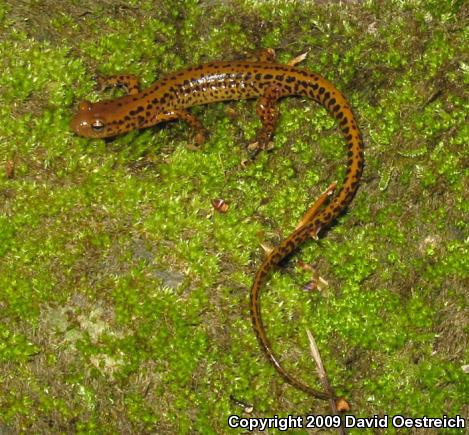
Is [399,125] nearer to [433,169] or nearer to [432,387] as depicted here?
[433,169]

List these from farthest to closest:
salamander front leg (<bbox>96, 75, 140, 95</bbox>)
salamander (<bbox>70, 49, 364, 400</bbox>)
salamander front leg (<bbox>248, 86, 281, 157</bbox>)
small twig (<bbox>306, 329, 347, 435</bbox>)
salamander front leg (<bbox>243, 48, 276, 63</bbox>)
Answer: salamander front leg (<bbox>243, 48, 276, 63</bbox>)
salamander front leg (<bbox>96, 75, 140, 95</bbox>)
salamander front leg (<bbox>248, 86, 281, 157</bbox>)
salamander (<bbox>70, 49, 364, 400</bbox>)
small twig (<bbox>306, 329, 347, 435</bbox>)

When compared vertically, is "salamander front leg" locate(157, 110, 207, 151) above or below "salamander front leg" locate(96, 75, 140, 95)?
below

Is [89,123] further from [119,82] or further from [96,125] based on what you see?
[119,82]

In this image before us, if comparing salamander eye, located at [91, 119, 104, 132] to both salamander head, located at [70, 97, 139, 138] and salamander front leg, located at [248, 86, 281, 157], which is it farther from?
salamander front leg, located at [248, 86, 281, 157]
